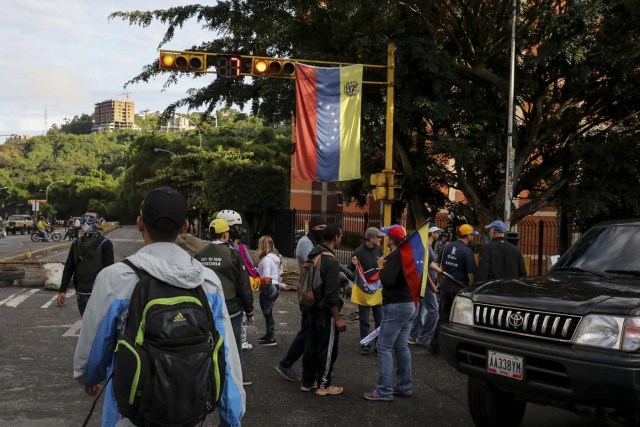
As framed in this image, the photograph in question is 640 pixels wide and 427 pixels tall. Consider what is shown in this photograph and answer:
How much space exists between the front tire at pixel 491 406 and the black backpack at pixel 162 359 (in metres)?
3.51

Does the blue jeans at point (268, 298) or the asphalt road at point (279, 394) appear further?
the blue jeans at point (268, 298)

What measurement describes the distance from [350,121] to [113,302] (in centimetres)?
1057

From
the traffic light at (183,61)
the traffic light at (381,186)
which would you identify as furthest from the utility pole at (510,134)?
the traffic light at (183,61)

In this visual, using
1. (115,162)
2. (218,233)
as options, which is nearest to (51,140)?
(115,162)

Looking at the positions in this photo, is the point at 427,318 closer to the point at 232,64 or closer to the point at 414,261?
the point at 414,261

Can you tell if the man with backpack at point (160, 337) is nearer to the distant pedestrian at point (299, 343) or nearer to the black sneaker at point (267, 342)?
the distant pedestrian at point (299, 343)

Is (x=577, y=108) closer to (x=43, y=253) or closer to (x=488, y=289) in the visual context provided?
(x=488, y=289)

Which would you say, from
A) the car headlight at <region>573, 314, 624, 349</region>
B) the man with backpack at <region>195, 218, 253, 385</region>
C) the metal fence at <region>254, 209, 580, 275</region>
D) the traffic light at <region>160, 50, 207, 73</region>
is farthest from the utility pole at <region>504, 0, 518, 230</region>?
the car headlight at <region>573, 314, 624, 349</region>

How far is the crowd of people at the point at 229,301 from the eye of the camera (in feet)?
8.30

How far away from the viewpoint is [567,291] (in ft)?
16.4

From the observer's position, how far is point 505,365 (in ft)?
16.2

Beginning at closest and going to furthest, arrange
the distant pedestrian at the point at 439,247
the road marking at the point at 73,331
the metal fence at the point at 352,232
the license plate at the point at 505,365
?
the license plate at the point at 505,365 < the road marking at the point at 73,331 < the distant pedestrian at the point at 439,247 < the metal fence at the point at 352,232

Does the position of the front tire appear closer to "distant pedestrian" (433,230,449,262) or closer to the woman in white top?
the woman in white top

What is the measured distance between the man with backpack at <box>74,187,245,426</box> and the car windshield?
409 centimetres
